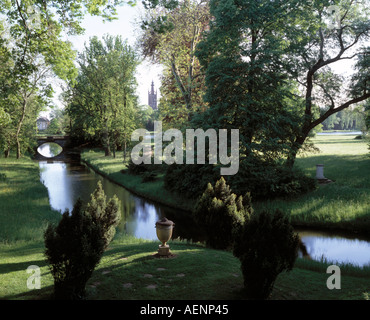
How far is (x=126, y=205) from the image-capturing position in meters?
19.9

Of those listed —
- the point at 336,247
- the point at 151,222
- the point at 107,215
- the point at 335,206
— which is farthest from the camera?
the point at 151,222

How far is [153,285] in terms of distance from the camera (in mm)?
5941

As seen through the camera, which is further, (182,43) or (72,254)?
(182,43)

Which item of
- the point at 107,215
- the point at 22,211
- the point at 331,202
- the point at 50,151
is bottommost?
the point at 22,211

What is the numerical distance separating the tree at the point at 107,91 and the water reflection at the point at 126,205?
9717 millimetres

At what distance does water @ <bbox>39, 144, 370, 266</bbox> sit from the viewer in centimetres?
1127

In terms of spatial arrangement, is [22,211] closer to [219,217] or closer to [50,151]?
[219,217]

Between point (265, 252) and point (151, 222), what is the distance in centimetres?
1146

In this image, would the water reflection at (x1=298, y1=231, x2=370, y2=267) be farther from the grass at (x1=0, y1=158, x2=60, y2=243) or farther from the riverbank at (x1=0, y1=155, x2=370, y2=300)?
the grass at (x1=0, y1=158, x2=60, y2=243)

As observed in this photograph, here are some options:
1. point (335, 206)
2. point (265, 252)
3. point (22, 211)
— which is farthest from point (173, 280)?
point (335, 206)

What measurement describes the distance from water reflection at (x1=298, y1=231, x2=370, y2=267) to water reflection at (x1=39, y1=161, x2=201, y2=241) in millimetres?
4620

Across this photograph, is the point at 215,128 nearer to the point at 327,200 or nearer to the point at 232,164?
the point at 232,164

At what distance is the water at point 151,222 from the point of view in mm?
11273
